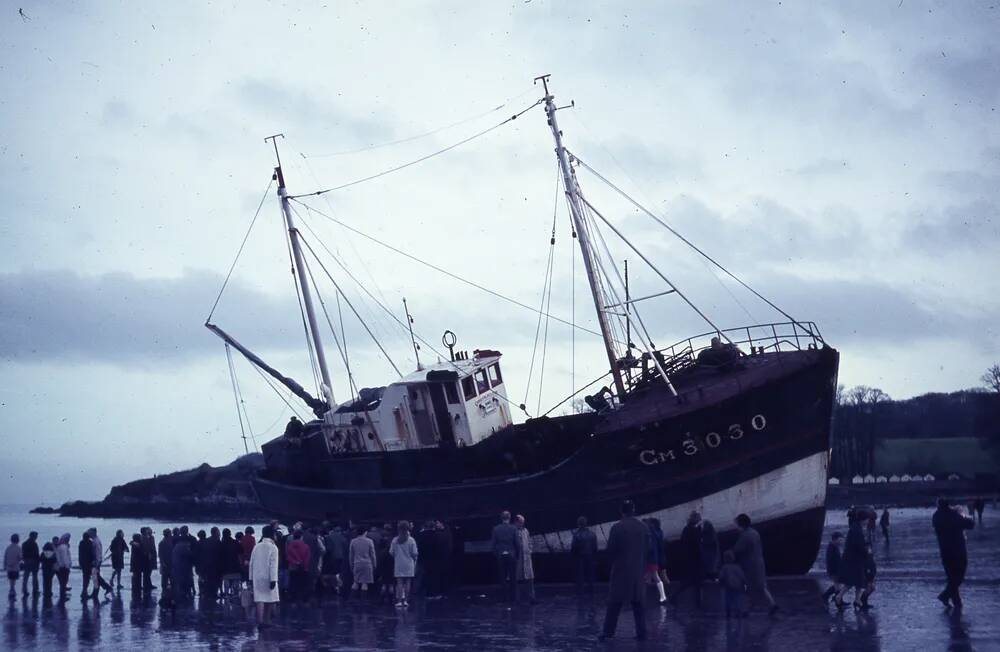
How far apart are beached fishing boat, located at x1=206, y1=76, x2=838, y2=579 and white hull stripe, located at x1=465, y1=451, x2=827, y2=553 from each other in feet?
0.09

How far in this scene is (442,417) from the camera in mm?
26328

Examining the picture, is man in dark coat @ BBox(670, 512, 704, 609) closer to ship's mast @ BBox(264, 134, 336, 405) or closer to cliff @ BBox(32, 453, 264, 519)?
ship's mast @ BBox(264, 134, 336, 405)

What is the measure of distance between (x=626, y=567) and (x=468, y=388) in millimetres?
14197

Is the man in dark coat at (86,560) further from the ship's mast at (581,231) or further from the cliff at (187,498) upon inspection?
the cliff at (187,498)

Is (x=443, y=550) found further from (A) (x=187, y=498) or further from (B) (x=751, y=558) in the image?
(A) (x=187, y=498)

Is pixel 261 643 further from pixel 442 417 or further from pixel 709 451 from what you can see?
pixel 442 417

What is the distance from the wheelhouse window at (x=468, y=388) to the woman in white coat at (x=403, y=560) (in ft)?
24.3

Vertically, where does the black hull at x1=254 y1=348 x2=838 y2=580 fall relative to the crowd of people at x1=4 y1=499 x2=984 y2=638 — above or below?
above

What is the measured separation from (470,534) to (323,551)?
394 centimetres

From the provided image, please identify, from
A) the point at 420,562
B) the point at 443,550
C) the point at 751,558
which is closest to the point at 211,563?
the point at 420,562

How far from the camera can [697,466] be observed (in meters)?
21.8

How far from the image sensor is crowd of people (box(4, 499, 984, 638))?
15.0m

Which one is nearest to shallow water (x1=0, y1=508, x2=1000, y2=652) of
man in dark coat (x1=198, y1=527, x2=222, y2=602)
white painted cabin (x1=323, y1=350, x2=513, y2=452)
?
man in dark coat (x1=198, y1=527, x2=222, y2=602)

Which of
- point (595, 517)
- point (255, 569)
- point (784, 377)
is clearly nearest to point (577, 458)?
point (595, 517)
